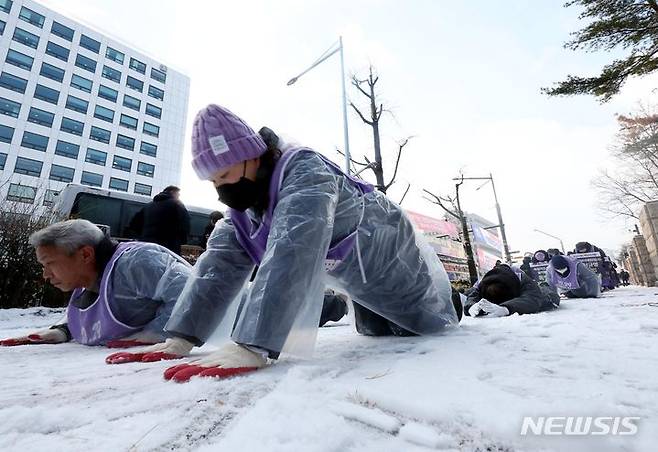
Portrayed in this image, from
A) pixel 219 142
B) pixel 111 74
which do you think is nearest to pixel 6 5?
pixel 111 74

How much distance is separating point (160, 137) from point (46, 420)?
133 ft

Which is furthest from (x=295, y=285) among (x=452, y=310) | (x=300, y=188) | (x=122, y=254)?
(x=122, y=254)

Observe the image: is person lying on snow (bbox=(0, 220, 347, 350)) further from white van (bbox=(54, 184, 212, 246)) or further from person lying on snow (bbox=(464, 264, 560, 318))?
white van (bbox=(54, 184, 212, 246))

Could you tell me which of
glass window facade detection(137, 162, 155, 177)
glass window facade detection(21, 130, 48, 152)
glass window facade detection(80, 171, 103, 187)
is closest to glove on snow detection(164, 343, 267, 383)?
glass window facade detection(80, 171, 103, 187)

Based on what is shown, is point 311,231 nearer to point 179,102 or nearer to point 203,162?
point 203,162

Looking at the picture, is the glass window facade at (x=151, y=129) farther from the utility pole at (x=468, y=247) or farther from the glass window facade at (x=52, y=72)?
the utility pole at (x=468, y=247)

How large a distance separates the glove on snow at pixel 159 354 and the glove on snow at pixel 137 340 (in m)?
0.58

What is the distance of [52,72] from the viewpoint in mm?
30141

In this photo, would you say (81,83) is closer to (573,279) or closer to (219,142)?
(219,142)

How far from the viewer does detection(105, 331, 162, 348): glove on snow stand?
190 centimetres

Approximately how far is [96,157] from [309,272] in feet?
122

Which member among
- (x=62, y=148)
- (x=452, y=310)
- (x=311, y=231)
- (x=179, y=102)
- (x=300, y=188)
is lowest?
(x=452, y=310)

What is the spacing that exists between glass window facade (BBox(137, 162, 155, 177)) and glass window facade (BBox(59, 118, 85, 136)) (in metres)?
5.36

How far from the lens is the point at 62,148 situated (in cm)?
2920
